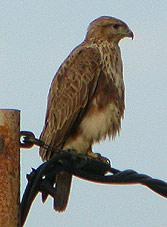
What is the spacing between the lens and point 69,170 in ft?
12.6

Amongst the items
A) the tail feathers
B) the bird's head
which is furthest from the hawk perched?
the tail feathers

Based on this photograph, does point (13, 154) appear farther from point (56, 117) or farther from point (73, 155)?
point (56, 117)

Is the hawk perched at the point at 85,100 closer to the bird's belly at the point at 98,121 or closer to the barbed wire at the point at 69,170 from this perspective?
the bird's belly at the point at 98,121

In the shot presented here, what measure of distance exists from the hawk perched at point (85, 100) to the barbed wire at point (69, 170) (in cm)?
201

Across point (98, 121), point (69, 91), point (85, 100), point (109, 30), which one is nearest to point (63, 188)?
point (98, 121)

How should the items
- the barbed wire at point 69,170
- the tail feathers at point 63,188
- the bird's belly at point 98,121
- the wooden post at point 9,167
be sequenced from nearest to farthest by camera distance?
the wooden post at point 9,167 < the barbed wire at point 69,170 < the tail feathers at point 63,188 < the bird's belly at point 98,121

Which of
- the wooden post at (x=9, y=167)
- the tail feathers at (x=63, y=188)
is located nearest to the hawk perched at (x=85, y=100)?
the tail feathers at (x=63, y=188)

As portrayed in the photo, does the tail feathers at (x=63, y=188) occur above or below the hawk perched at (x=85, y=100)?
below

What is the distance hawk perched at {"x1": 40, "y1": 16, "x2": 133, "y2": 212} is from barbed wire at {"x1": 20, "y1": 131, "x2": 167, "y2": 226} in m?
2.01

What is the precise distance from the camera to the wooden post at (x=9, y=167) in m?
3.16

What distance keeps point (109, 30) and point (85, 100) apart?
129 centimetres

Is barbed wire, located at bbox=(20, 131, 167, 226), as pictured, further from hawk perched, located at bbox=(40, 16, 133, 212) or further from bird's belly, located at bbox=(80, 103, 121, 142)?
bird's belly, located at bbox=(80, 103, 121, 142)

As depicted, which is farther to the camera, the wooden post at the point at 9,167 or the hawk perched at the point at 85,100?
the hawk perched at the point at 85,100

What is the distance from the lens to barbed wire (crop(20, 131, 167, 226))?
3455 millimetres
